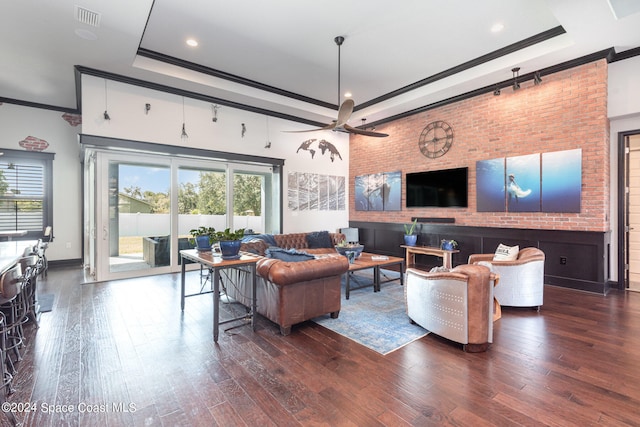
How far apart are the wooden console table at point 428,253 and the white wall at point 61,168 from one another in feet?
24.0

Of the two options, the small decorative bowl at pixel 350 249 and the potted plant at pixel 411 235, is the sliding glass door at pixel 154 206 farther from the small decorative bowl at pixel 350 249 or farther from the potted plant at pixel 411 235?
the potted plant at pixel 411 235

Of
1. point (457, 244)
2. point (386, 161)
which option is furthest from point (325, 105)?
point (457, 244)

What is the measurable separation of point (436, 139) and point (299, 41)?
359 cm

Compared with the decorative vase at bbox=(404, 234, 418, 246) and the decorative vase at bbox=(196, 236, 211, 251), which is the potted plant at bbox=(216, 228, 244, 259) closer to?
the decorative vase at bbox=(196, 236, 211, 251)

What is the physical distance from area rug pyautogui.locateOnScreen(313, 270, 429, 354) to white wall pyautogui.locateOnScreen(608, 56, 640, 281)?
3.58m

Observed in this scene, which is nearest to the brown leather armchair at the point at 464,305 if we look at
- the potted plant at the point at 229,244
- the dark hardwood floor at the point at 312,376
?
the dark hardwood floor at the point at 312,376

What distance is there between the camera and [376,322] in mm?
3453

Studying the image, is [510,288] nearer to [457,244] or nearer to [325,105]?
[457,244]

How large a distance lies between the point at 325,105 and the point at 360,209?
2834 millimetres

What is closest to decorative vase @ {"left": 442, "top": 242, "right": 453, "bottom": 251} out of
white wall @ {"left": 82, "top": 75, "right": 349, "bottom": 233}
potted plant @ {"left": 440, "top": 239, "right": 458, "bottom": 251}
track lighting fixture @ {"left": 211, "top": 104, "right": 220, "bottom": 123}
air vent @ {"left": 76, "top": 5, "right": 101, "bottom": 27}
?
potted plant @ {"left": 440, "top": 239, "right": 458, "bottom": 251}

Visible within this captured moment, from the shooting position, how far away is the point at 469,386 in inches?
87.4

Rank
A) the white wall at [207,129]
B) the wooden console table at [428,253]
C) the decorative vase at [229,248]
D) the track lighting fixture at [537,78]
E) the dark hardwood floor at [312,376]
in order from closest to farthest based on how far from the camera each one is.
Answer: the dark hardwood floor at [312,376] < the decorative vase at [229,248] < the track lighting fixture at [537,78] < the white wall at [207,129] < the wooden console table at [428,253]

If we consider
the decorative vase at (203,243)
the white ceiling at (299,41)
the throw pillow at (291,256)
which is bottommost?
the throw pillow at (291,256)

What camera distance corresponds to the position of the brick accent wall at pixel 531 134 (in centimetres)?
454
